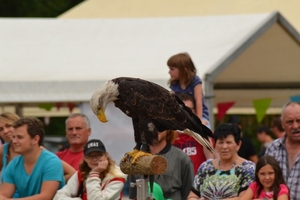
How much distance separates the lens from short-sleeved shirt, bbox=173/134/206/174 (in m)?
8.09

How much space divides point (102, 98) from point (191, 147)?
2.56 metres

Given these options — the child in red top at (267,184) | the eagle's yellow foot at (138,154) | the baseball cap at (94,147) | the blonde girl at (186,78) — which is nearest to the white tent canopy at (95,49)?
the blonde girl at (186,78)

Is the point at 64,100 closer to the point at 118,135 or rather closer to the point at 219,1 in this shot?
the point at 118,135

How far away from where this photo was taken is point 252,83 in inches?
461

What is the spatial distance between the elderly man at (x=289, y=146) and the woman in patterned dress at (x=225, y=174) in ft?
1.18

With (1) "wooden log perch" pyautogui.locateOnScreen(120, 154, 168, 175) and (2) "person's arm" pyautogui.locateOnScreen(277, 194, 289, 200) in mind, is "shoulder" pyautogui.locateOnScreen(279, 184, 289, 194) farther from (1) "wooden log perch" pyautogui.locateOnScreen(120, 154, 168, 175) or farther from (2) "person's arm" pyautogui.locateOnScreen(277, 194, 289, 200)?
(1) "wooden log perch" pyautogui.locateOnScreen(120, 154, 168, 175)

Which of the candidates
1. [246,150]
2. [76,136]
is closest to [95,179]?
[76,136]

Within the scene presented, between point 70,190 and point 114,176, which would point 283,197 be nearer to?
point 114,176

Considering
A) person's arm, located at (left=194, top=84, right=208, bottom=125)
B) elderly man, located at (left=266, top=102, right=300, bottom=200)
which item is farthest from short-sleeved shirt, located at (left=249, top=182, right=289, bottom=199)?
person's arm, located at (left=194, top=84, right=208, bottom=125)

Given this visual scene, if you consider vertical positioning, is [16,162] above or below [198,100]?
below

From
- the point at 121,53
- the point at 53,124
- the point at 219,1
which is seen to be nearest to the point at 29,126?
the point at 121,53

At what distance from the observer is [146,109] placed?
5977 millimetres

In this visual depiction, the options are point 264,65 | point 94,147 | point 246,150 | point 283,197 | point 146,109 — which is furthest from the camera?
point 246,150

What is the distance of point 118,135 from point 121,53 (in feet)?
4.56
